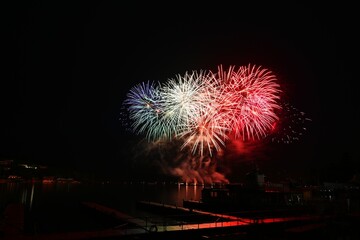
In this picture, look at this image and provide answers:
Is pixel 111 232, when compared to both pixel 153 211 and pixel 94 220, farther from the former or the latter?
pixel 153 211

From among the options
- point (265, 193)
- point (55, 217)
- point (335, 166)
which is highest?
point (335, 166)

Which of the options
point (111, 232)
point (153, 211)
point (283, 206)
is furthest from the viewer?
point (153, 211)

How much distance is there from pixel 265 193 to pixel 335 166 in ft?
204

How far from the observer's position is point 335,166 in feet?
323

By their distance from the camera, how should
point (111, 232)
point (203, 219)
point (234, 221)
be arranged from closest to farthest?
point (111, 232)
point (234, 221)
point (203, 219)

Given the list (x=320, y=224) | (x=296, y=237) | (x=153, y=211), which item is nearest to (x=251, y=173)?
(x=153, y=211)

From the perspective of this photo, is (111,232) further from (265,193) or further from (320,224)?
(265,193)

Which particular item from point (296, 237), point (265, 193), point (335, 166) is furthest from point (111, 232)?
point (335, 166)

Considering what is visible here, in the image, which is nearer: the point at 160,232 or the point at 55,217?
the point at 160,232

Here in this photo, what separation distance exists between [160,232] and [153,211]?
107 ft

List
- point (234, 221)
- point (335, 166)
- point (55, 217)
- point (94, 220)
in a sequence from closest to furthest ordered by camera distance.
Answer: point (234, 221) < point (94, 220) < point (55, 217) < point (335, 166)

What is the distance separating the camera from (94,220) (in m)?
46.2

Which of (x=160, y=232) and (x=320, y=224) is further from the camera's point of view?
(x=320, y=224)

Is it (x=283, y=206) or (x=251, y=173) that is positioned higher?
(x=251, y=173)
